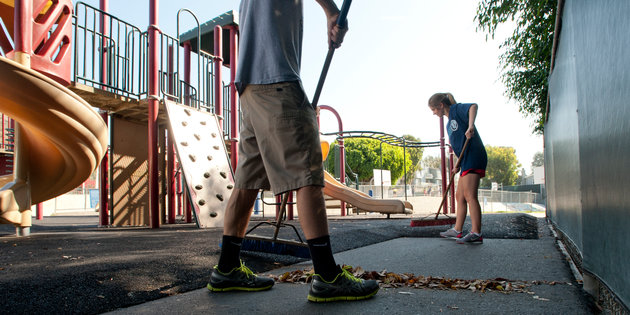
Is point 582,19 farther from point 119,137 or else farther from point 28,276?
point 119,137

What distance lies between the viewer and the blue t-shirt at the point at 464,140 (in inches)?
178

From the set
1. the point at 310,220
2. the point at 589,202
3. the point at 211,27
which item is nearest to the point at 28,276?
the point at 310,220

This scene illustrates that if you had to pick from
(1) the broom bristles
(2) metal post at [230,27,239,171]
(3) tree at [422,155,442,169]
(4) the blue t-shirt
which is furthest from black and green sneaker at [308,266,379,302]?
(3) tree at [422,155,442,169]

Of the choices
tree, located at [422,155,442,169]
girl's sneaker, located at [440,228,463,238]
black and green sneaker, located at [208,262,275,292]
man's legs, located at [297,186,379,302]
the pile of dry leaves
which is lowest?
girl's sneaker, located at [440,228,463,238]

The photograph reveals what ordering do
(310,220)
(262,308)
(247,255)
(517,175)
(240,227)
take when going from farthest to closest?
(517,175)
(247,255)
(240,227)
(310,220)
(262,308)

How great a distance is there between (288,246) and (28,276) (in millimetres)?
1628

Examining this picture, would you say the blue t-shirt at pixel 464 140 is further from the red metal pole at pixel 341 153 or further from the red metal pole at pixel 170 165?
the red metal pole at pixel 341 153

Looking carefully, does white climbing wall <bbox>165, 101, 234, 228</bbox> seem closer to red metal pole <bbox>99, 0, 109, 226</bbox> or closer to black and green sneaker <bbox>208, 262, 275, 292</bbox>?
red metal pole <bbox>99, 0, 109, 226</bbox>

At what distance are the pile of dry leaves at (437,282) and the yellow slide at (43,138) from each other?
3.42m

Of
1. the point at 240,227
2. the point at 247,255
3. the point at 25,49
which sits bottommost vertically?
the point at 247,255

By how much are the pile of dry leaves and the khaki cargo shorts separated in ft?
1.89

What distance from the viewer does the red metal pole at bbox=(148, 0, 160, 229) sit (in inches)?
269

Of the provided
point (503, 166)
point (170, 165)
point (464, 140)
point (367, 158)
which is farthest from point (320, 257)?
point (503, 166)

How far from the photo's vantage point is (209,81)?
9.52 meters
